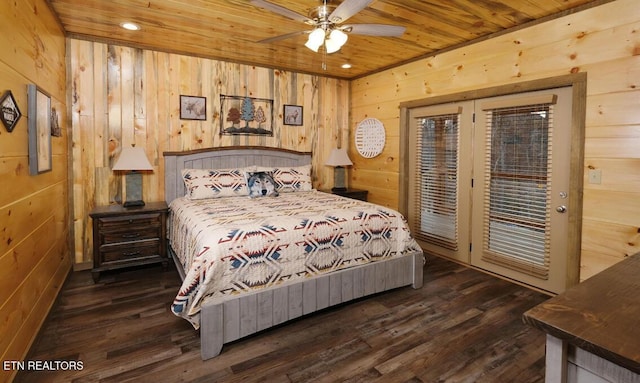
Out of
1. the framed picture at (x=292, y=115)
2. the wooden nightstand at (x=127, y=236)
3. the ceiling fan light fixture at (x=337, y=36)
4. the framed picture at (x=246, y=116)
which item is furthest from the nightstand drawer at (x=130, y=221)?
the ceiling fan light fixture at (x=337, y=36)

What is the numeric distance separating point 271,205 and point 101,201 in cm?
203

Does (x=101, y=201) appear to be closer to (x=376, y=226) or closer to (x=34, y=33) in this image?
(x=34, y=33)

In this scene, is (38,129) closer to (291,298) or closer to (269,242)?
(269,242)

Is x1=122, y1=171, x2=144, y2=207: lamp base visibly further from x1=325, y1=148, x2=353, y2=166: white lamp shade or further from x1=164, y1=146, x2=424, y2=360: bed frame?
x1=325, y1=148, x2=353, y2=166: white lamp shade

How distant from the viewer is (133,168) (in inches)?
141

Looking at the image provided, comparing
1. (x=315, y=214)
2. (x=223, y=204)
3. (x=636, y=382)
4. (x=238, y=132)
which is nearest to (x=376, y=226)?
(x=315, y=214)

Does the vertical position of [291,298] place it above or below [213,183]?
below

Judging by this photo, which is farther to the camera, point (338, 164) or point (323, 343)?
point (338, 164)

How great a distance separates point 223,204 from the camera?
3354mm

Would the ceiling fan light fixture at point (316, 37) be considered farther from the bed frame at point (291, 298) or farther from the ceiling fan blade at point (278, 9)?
the bed frame at point (291, 298)

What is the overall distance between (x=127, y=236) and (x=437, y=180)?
11.6 ft

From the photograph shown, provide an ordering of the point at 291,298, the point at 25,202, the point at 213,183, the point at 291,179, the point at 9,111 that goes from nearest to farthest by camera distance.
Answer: the point at 9,111 → the point at 25,202 → the point at 291,298 → the point at 213,183 → the point at 291,179

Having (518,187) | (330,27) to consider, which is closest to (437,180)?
(518,187)

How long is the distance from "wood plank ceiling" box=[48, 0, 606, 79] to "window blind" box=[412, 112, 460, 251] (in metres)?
0.88
